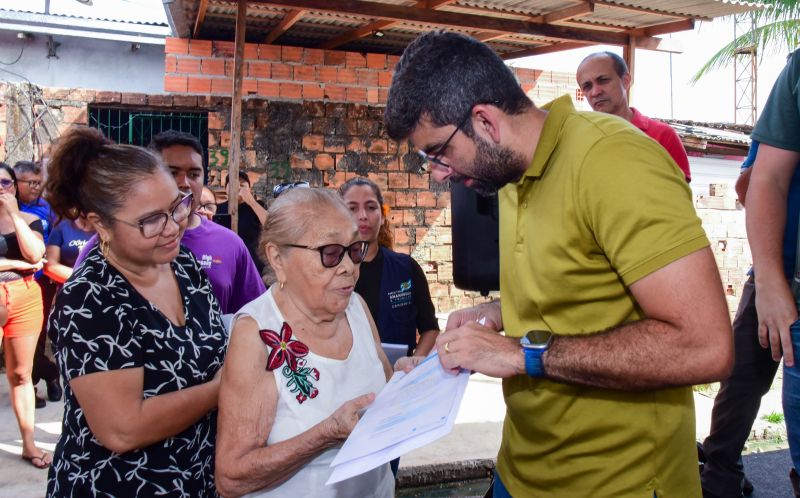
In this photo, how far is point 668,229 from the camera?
4.41 ft

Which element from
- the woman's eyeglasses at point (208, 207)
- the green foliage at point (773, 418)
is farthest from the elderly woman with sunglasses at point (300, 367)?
the green foliage at point (773, 418)

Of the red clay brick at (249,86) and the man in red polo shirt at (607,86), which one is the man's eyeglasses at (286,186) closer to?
the red clay brick at (249,86)

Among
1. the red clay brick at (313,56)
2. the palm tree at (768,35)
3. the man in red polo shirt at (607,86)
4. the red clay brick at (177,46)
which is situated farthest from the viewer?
the palm tree at (768,35)

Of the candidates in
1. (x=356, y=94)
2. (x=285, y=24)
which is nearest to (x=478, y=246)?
(x=285, y=24)

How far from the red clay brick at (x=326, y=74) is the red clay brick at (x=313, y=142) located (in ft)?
2.03

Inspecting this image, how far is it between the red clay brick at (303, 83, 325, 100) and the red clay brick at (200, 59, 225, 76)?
886 millimetres

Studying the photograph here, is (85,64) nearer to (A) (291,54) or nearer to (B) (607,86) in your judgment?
(A) (291,54)

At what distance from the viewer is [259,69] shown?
6934 mm

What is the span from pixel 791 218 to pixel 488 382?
4356 mm

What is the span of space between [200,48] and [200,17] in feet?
2.46

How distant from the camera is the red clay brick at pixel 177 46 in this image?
6590mm

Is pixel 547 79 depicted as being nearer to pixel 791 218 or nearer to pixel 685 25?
pixel 685 25

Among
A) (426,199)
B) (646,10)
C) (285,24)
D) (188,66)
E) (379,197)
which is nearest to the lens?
(379,197)

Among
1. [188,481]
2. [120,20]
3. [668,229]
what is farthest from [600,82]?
[120,20]
